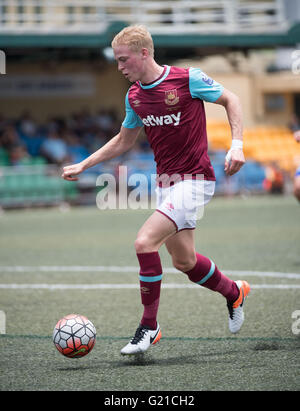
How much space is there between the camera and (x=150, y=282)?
4.92 m

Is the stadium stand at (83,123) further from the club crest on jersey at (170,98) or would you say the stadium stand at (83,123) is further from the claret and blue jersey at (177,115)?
the club crest on jersey at (170,98)

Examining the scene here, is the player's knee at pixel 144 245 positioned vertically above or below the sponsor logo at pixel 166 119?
below

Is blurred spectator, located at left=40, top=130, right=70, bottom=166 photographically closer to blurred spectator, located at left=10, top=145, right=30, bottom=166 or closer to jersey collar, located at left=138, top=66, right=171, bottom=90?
blurred spectator, located at left=10, top=145, right=30, bottom=166

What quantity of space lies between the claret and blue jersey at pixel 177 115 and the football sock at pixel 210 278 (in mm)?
643

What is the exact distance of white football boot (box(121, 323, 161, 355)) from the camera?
4.77m

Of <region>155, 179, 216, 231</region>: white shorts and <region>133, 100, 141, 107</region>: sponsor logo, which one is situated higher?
<region>133, 100, 141, 107</region>: sponsor logo

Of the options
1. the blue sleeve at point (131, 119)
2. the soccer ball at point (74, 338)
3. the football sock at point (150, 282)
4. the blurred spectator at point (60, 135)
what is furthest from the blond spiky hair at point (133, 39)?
the blurred spectator at point (60, 135)

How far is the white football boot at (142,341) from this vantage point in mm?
4766

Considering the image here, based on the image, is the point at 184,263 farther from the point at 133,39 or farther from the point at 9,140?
the point at 9,140

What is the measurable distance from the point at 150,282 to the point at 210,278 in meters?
0.64

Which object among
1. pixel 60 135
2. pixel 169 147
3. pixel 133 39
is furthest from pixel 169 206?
pixel 60 135

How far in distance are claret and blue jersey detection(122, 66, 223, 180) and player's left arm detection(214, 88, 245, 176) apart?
77 millimetres

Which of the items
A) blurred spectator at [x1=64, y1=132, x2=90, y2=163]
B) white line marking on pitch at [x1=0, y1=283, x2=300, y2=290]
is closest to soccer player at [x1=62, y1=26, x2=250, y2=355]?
white line marking on pitch at [x1=0, y1=283, x2=300, y2=290]
